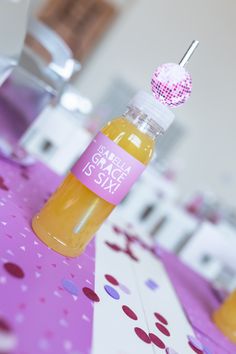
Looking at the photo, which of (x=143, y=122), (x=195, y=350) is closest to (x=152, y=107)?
(x=143, y=122)

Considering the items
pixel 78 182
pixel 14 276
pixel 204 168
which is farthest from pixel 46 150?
pixel 204 168

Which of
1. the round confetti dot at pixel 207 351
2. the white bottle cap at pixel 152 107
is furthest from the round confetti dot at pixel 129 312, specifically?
the white bottle cap at pixel 152 107

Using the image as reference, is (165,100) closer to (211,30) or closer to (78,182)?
(78,182)

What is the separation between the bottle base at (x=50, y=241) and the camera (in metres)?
0.48

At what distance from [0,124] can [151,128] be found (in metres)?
0.39

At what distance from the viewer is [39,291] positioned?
0.37 meters

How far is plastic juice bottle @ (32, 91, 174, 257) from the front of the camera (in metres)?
0.47

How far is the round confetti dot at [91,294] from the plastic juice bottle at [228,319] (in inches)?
11.6

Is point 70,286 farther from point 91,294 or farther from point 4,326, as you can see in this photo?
point 4,326

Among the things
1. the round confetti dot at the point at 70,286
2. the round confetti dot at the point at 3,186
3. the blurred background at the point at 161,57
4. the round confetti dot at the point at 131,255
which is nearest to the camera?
the round confetti dot at the point at 70,286

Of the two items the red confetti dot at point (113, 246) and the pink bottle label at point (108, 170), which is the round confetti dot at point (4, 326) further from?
the red confetti dot at point (113, 246)

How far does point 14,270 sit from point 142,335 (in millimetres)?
162

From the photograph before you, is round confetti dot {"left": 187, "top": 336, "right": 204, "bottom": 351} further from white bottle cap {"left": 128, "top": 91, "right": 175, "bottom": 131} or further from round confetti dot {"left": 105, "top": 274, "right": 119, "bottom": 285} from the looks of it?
white bottle cap {"left": 128, "top": 91, "right": 175, "bottom": 131}

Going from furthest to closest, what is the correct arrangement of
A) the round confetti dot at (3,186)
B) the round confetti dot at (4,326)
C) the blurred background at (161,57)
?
the blurred background at (161,57), the round confetti dot at (3,186), the round confetti dot at (4,326)
